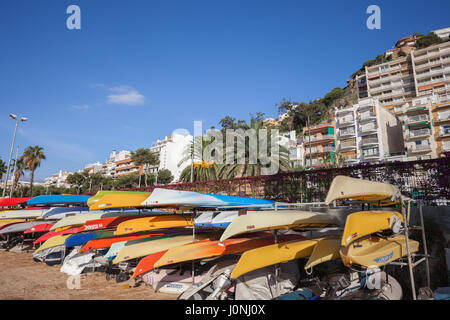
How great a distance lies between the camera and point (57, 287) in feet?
25.7

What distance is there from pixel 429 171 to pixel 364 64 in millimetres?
96644

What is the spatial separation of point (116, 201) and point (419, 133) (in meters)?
55.0

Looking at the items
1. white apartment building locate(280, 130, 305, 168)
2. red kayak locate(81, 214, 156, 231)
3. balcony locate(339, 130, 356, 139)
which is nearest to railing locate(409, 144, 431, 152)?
balcony locate(339, 130, 356, 139)

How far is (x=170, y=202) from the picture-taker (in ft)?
24.2

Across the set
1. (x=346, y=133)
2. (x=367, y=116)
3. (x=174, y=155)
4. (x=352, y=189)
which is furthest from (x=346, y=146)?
(x=352, y=189)

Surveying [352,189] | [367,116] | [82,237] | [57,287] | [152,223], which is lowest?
[57,287]

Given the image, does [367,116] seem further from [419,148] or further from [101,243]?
[101,243]

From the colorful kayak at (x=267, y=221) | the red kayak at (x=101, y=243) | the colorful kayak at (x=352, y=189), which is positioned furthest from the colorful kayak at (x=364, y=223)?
the red kayak at (x=101, y=243)

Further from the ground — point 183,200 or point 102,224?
point 183,200

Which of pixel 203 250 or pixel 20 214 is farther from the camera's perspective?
pixel 20 214

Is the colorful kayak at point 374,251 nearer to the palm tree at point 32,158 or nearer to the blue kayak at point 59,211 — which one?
the blue kayak at point 59,211

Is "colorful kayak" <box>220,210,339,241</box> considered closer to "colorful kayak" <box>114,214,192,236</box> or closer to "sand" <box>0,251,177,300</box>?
"sand" <box>0,251,177,300</box>
